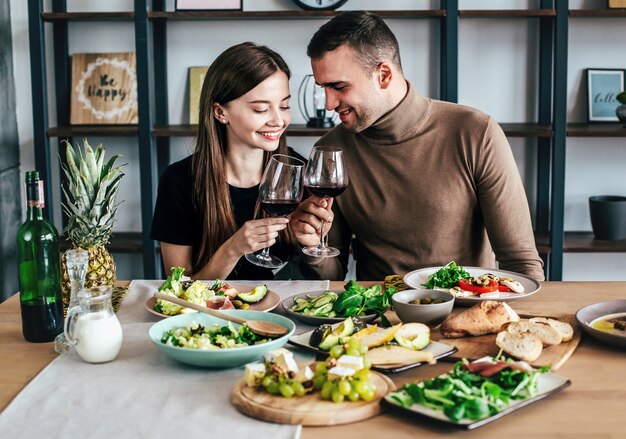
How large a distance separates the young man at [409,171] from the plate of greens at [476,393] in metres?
1.12

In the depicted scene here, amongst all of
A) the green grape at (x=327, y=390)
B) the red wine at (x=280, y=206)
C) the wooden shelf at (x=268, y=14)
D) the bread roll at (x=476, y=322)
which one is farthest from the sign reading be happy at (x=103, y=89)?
the green grape at (x=327, y=390)

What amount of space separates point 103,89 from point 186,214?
1.59 meters

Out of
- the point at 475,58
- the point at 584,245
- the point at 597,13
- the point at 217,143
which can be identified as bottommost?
the point at 584,245

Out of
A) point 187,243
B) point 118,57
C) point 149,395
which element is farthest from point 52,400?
point 118,57

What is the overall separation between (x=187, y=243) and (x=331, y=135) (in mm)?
597

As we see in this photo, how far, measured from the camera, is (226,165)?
246 cm

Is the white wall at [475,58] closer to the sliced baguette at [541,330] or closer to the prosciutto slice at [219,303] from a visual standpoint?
the prosciutto slice at [219,303]

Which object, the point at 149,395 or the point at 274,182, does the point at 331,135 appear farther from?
the point at 149,395

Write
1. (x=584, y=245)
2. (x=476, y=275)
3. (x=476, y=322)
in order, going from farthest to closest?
(x=584, y=245)
(x=476, y=275)
(x=476, y=322)

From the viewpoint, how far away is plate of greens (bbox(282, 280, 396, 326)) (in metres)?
1.57

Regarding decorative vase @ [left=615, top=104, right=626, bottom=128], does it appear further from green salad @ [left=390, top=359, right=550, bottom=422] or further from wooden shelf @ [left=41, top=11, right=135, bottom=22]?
green salad @ [left=390, top=359, right=550, bottom=422]

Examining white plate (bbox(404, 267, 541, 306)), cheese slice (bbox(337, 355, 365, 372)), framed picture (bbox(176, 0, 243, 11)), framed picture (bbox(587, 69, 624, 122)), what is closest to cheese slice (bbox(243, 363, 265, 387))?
cheese slice (bbox(337, 355, 365, 372))

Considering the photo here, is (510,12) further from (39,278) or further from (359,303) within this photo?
(39,278)

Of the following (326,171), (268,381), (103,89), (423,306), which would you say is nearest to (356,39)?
(326,171)
